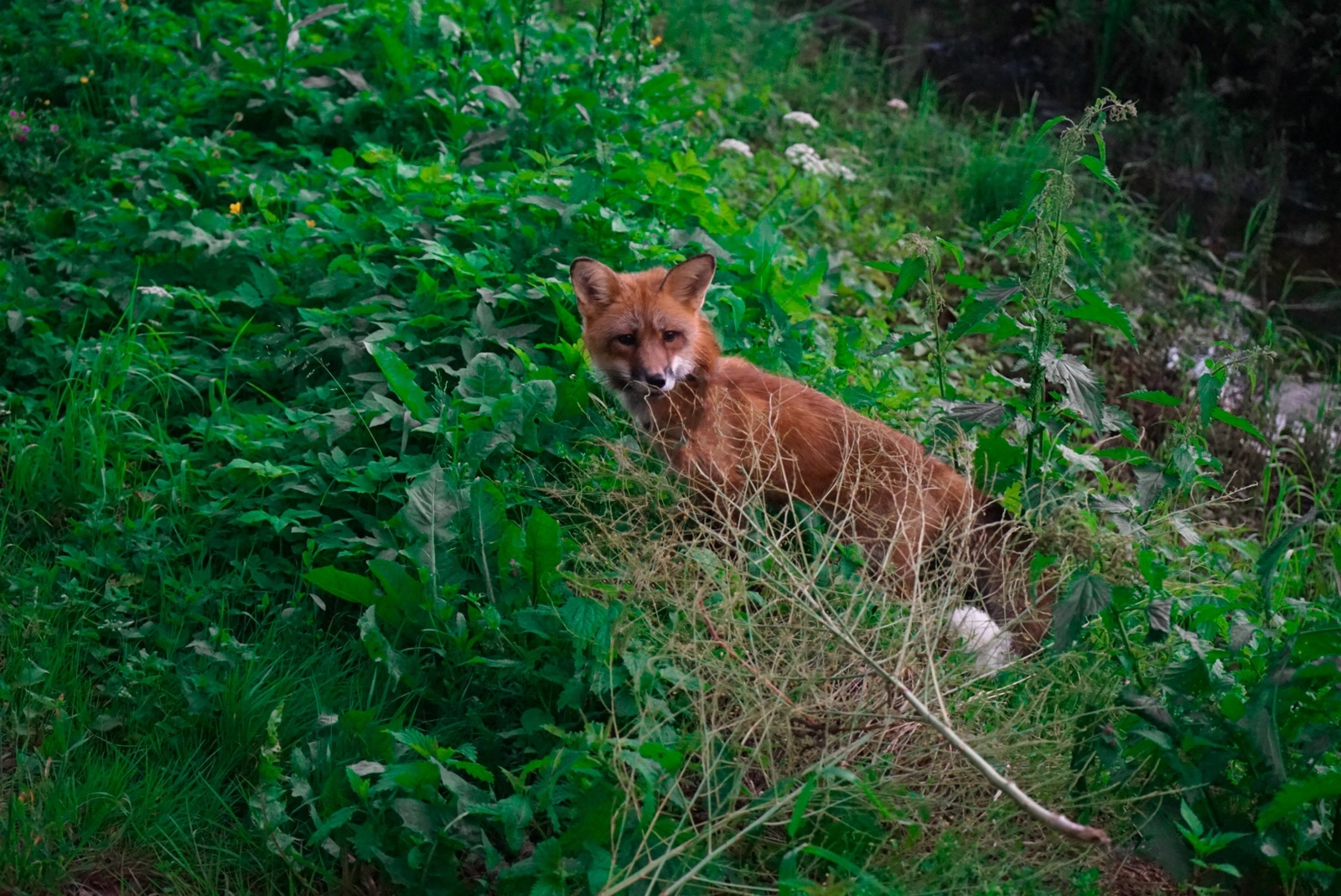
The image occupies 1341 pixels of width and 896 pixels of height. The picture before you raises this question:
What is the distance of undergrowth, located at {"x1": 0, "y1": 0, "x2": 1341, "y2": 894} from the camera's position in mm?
2824

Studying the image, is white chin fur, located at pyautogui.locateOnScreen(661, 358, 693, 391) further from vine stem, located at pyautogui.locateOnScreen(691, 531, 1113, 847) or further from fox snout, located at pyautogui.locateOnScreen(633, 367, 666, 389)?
vine stem, located at pyautogui.locateOnScreen(691, 531, 1113, 847)

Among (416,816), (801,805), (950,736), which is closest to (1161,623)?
(950,736)

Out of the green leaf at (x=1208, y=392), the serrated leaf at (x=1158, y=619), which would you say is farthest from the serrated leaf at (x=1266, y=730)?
the green leaf at (x=1208, y=392)

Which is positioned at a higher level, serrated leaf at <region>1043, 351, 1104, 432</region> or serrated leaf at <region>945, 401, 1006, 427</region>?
serrated leaf at <region>1043, 351, 1104, 432</region>

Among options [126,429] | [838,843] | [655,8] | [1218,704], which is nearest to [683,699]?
[838,843]

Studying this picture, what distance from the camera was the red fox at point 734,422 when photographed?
3955mm

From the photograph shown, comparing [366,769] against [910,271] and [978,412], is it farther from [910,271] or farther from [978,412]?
[910,271]

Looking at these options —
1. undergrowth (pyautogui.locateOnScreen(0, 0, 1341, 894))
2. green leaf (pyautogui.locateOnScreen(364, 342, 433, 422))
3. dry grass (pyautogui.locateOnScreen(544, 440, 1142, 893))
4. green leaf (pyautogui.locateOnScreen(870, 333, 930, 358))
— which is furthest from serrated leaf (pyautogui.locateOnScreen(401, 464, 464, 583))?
green leaf (pyautogui.locateOnScreen(870, 333, 930, 358))

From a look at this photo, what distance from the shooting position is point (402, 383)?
4176mm

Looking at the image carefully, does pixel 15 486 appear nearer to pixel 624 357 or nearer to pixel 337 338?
pixel 337 338

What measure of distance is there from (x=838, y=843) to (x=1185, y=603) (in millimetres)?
1365

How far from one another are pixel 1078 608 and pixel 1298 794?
629mm

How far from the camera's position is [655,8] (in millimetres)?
6582

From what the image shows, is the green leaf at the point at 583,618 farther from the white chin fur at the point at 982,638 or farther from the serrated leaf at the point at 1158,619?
the serrated leaf at the point at 1158,619
